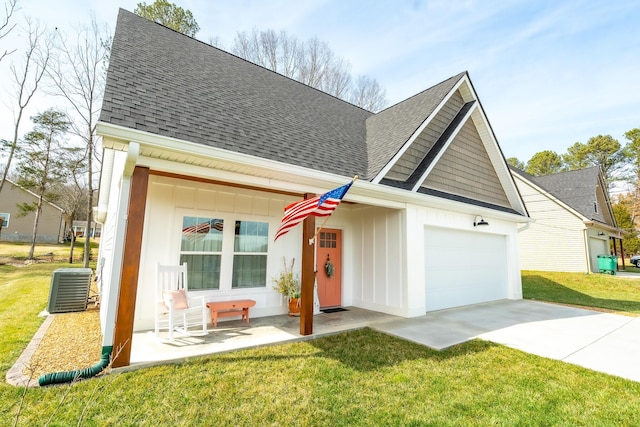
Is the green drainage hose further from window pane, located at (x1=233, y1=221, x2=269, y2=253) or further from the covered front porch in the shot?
window pane, located at (x1=233, y1=221, x2=269, y2=253)

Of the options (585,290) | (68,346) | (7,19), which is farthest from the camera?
(585,290)

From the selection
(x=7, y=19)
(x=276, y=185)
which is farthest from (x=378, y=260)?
(x=7, y=19)

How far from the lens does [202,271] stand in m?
6.09

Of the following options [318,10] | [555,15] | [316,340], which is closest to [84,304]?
[316,340]

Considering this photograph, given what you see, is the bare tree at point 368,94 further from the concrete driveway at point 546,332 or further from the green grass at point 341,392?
the green grass at point 341,392

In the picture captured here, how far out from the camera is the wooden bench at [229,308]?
5688 millimetres

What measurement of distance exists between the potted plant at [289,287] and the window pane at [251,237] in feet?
2.24

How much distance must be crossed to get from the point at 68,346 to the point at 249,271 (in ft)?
10.5

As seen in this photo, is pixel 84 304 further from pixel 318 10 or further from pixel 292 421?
pixel 318 10

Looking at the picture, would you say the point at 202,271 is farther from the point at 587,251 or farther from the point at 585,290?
the point at 587,251

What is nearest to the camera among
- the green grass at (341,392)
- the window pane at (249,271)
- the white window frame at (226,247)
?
the green grass at (341,392)

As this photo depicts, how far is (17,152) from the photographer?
705 inches

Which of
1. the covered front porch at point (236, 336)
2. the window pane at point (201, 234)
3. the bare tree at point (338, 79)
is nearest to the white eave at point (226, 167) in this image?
the window pane at point (201, 234)

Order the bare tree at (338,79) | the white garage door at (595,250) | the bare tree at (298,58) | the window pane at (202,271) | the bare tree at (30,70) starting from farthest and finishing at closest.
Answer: the bare tree at (338,79), the bare tree at (298,58), the white garage door at (595,250), the bare tree at (30,70), the window pane at (202,271)
